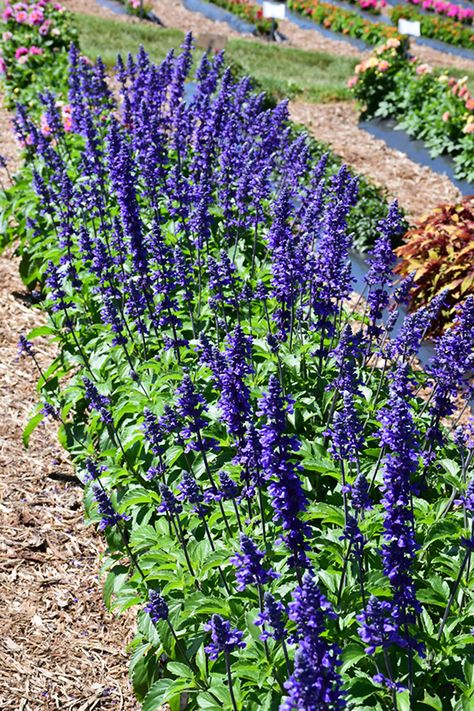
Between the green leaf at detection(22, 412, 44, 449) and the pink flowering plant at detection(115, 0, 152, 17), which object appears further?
the pink flowering plant at detection(115, 0, 152, 17)

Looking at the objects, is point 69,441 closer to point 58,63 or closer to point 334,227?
point 334,227

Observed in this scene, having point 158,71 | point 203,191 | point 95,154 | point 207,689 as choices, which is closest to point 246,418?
point 207,689

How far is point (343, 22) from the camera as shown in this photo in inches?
1161

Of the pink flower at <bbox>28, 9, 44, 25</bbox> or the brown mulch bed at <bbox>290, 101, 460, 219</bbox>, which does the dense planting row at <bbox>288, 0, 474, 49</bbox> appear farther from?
the pink flower at <bbox>28, 9, 44, 25</bbox>

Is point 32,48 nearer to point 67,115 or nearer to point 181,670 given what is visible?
point 67,115

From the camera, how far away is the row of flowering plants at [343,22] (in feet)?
91.6

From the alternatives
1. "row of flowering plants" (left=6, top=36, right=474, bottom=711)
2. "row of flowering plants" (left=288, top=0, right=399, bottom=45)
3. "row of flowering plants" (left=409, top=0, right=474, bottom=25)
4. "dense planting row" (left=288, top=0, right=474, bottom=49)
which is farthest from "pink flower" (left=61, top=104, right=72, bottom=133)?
"row of flowering plants" (left=409, top=0, right=474, bottom=25)

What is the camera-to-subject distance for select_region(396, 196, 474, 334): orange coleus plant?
27.7 ft

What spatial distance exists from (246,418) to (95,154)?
14.9 ft

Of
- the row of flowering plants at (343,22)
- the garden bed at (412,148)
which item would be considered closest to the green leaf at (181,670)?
the garden bed at (412,148)

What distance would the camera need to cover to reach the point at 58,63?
49.9 feet

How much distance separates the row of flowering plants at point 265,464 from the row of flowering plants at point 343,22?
2194 centimetres

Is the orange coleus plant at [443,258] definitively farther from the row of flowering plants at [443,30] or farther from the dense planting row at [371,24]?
the row of flowering plants at [443,30]

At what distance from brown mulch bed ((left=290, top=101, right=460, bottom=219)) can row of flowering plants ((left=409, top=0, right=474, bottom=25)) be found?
17855mm
